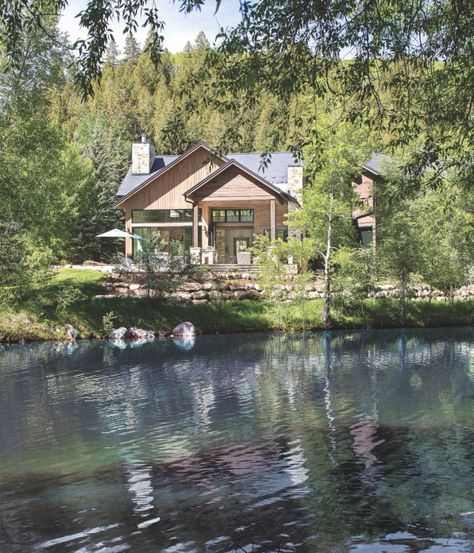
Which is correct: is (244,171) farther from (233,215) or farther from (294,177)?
(233,215)

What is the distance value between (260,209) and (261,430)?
3189 cm

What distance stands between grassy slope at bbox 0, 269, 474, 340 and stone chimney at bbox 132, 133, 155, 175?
13.6m

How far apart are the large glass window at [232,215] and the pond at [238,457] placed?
23272 millimetres

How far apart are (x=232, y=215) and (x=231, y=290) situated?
10308 mm

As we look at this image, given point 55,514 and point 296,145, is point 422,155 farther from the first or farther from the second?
point 55,514

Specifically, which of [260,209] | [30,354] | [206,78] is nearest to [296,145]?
[206,78]

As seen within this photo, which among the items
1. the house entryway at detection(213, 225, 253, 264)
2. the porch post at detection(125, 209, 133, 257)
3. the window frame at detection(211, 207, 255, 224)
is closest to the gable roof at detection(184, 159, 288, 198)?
the window frame at detection(211, 207, 255, 224)

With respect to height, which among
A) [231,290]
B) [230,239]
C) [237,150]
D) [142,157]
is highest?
[142,157]

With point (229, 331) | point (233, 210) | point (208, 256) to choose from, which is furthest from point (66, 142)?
point (229, 331)

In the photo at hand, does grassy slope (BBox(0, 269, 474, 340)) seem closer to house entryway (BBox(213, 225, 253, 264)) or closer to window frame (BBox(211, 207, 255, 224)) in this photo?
house entryway (BBox(213, 225, 253, 264))

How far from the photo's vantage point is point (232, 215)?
145ft

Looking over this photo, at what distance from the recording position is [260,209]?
43.5m

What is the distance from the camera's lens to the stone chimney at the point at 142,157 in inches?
1837

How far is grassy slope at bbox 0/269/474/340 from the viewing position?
96.3 ft
